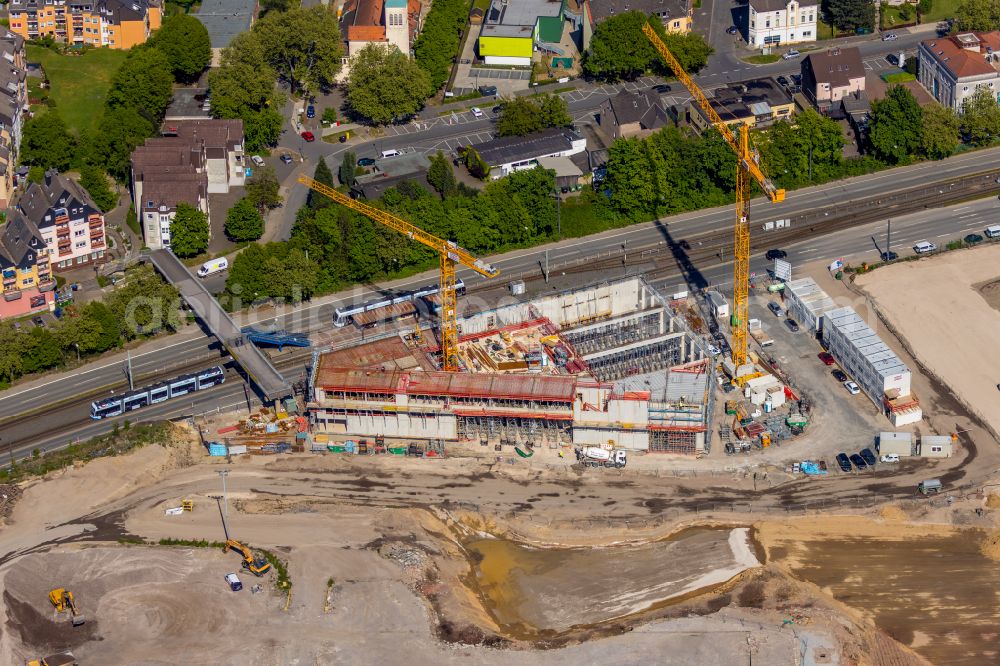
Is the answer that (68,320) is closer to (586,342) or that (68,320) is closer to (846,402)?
(586,342)

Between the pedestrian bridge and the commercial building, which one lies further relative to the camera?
the pedestrian bridge

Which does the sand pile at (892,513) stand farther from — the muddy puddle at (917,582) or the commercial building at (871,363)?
the commercial building at (871,363)

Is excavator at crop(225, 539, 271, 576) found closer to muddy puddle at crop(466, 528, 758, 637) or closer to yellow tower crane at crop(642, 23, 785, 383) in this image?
muddy puddle at crop(466, 528, 758, 637)

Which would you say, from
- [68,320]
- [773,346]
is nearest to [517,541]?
[773,346]

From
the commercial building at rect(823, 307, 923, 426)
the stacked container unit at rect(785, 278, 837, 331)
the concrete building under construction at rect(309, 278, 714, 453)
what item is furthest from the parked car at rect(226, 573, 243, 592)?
the stacked container unit at rect(785, 278, 837, 331)

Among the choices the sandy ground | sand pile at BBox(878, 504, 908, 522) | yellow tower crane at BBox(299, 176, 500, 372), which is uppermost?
yellow tower crane at BBox(299, 176, 500, 372)

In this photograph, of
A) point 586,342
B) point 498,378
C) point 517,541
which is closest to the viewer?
point 517,541

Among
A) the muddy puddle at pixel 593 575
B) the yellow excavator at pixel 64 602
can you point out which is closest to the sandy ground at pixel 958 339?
the muddy puddle at pixel 593 575
